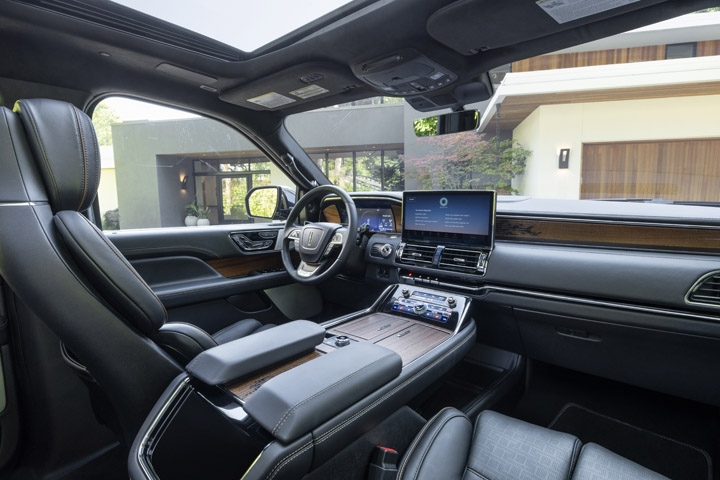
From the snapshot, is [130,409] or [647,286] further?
[647,286]

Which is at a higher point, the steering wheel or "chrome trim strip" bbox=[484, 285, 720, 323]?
the steering wheel

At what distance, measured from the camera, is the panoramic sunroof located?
1534mm

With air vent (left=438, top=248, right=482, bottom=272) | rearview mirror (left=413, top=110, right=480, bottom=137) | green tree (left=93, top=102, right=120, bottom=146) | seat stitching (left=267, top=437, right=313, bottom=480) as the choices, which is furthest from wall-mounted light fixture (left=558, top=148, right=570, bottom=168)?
green tree (left=93, top=102, right=120, bottom=146)

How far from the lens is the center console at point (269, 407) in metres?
0.83

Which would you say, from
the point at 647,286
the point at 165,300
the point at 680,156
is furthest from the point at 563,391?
the point at 165,300

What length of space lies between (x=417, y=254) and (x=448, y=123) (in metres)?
0.80

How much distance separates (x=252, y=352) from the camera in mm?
1110

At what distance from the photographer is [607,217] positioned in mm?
1588

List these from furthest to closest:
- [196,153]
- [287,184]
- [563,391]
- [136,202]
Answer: [287,184], [196,153], [136,202], [563,391]

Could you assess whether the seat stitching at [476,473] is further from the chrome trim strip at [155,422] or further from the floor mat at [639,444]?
the floor mat at [639,444]

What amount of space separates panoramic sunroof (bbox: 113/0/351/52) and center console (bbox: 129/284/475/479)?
4.34ft

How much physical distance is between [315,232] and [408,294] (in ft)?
1.99

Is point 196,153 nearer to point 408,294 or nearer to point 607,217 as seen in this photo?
point 408,294

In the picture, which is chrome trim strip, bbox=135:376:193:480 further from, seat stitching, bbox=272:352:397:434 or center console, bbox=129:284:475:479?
seat stitching, bbox=272:352:397:434
